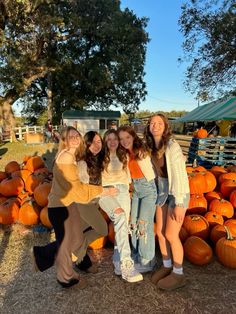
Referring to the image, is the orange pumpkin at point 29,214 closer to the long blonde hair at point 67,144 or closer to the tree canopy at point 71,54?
the long blonde hair at point 67,144

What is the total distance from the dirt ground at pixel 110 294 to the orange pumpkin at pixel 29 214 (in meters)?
1.15

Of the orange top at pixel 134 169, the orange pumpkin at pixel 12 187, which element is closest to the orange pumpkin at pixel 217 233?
the orange top at pixel 134 169

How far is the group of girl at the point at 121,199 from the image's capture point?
2855mm

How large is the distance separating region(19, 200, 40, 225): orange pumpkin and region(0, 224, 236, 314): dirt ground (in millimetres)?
1147

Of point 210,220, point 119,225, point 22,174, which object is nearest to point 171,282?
point 119,225

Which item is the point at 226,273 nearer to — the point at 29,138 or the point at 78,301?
the point at 78,301

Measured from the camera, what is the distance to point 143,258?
11.1ft

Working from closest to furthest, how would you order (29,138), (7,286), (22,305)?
1. (22,305)
2. (7,286)
3. (29,138)

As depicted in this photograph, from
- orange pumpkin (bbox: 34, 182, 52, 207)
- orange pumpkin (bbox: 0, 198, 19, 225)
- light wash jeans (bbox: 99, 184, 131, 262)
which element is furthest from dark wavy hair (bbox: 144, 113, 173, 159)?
orange pumpkin (bbox: 0, 198, 19, 225)

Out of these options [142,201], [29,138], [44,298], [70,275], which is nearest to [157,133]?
[142,201]

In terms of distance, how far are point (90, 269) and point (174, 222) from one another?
123 centimetres

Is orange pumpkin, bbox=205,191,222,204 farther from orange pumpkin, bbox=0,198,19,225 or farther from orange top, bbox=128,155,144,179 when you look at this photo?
orange pumpkin, bbox=0,198,19,225

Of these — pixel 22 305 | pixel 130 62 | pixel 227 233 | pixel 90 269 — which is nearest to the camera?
pixel 22 305

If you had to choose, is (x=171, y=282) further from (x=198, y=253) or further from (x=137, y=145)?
(x=137, y=145)
